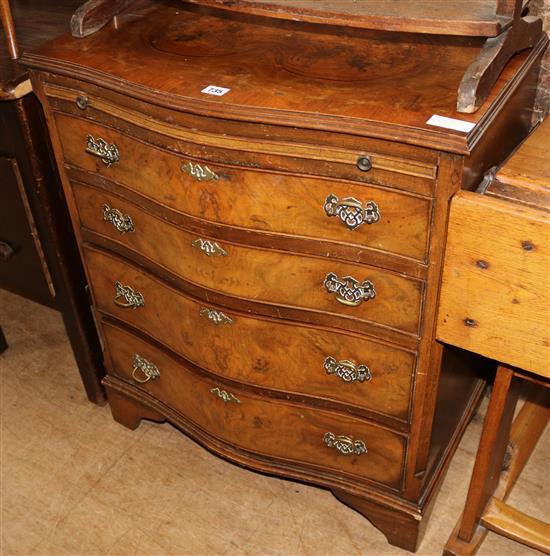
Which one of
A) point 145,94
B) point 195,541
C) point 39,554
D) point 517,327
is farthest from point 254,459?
point 145,94

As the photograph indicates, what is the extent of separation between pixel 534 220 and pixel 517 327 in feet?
0.77

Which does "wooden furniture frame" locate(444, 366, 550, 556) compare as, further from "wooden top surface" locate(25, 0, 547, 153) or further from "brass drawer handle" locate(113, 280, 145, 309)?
"brass drawer handle" locate(113, 280, 145, 309)

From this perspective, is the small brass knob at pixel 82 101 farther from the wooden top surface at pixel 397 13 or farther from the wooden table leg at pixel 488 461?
the wooden table leg at pixel 488 461

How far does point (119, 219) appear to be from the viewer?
1.84 m

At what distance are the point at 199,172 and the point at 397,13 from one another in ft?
1.58

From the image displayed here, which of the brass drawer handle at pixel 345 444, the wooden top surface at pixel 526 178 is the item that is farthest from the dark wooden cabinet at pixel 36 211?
the wooden top surface at pixel 526 178

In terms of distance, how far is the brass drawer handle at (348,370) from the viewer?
1.71m

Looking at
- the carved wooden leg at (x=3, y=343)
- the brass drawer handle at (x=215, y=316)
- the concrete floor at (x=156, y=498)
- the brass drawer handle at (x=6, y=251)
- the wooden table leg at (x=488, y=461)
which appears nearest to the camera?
the wooden table leg at (x=488, y=461)

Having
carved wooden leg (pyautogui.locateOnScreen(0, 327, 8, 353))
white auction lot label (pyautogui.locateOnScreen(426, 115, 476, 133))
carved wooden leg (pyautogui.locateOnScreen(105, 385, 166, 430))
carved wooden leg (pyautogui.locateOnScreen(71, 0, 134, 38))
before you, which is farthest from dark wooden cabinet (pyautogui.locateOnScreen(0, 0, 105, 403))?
white auction lot label (pyautogui.locateOnScreen(426, 115, 476, 133))

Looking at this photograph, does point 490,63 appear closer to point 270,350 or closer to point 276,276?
point 276,276

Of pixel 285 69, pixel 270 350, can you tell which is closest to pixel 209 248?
pixel 270 350

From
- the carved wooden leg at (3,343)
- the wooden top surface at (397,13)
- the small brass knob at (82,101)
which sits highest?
the wooden top surface at (397,13)

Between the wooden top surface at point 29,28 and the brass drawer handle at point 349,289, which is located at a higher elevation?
the wooden top surface at point 29,28

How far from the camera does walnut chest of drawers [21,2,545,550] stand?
1443mm
